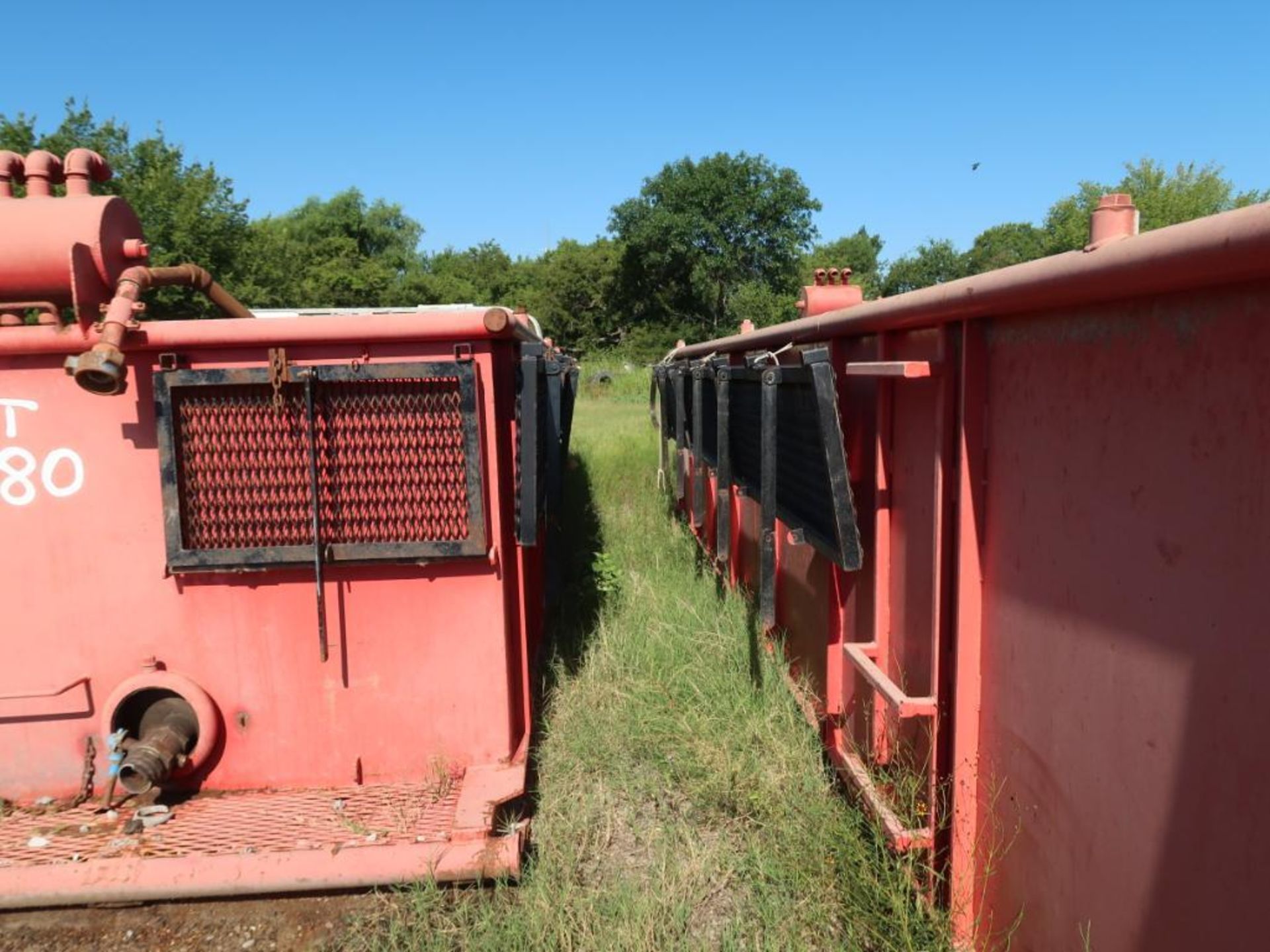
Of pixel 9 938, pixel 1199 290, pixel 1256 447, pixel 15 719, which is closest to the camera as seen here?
pixel 1256 447

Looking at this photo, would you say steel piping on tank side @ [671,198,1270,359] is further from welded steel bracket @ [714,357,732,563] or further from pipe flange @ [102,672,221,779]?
pipe flange @ [102,672,221,779]

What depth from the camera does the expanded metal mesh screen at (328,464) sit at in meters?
3.12

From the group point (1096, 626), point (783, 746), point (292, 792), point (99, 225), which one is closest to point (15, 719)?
point (292, 792)

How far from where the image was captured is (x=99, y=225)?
3268 mm

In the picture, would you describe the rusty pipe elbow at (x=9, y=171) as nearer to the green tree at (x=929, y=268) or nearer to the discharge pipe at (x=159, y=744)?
the discharge pipe at (x=159, y=744)

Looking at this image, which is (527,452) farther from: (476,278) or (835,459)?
(476,278)

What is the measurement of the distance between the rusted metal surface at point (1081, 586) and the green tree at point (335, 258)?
2989 cm

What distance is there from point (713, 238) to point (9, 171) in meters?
49.6

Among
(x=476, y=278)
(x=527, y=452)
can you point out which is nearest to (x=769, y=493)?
(x=527, y=452)

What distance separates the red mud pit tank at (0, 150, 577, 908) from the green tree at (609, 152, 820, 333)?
4799 cm

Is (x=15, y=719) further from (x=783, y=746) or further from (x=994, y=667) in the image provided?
(x=994, y=667)

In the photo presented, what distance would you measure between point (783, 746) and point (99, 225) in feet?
11.0

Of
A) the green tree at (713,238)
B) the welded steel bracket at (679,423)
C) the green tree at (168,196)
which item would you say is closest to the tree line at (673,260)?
the green tree at (713,238)

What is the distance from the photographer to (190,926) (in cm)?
272
